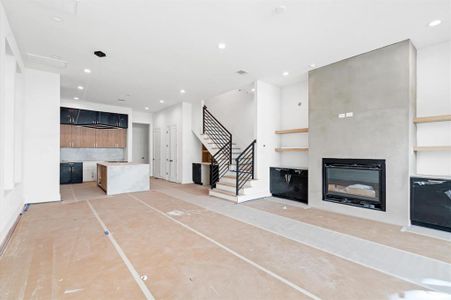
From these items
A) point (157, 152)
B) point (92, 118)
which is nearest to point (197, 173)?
point (157, 152)

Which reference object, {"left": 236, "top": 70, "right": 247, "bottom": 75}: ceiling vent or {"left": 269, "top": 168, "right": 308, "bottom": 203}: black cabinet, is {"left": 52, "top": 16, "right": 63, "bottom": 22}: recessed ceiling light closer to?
{"left": 236, "top": 70, "right": 247, "bottom": 75}: ceiling vent

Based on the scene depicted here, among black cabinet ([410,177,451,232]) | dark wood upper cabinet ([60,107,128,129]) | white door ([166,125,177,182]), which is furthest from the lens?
white door ([166,125,177,182])

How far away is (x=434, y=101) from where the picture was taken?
376 cm

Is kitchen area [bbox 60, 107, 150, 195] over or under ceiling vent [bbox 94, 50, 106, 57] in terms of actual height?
under

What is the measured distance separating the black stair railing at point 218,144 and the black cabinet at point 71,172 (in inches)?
207

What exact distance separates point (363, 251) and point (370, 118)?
2.57 meters

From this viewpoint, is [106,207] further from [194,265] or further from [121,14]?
[121,14]

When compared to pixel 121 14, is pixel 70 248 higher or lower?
lower

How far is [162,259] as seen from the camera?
2432 millimetres

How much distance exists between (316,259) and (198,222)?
6.58 ft

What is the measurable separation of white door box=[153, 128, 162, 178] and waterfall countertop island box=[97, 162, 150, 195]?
3.10 meters

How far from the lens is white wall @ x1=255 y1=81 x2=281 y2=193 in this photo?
5742 mm

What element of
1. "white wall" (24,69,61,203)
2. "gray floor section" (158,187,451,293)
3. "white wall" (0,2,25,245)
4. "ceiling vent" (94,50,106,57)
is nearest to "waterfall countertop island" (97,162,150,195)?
"white wall" (24,69,61,203)

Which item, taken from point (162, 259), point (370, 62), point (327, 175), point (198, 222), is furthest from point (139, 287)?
point (370, 62)
